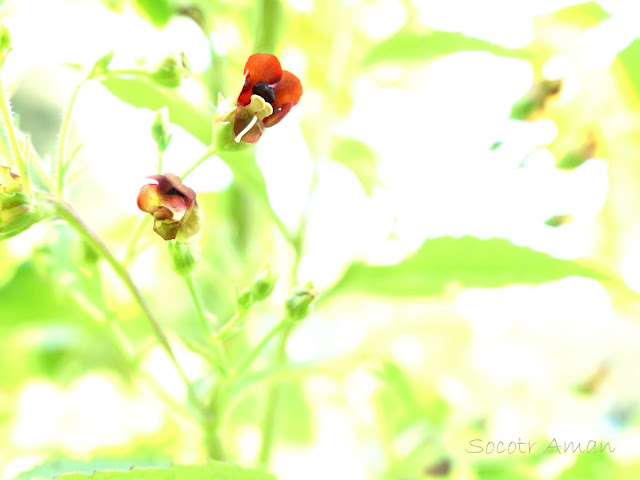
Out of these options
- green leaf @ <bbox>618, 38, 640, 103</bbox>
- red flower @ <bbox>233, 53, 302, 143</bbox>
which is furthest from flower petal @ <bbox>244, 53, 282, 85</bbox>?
green leaf @ <bbox>618, 38, 640, 103</bbox>

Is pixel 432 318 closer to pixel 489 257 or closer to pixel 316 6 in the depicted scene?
pixel 489 257

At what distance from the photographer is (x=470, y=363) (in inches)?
40.8

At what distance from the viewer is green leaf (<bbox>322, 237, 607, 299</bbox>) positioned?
714mm

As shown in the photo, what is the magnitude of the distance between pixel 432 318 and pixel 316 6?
442 millimetres

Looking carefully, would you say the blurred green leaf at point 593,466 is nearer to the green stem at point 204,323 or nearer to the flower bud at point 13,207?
the green stem at point 204,323

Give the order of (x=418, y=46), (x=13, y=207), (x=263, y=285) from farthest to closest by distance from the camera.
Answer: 1. (x=418, y=46)
2. (x=263, y=285)
3. (x=13, y=207)

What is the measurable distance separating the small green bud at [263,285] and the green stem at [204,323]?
0.04 m

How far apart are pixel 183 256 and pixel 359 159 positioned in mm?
434

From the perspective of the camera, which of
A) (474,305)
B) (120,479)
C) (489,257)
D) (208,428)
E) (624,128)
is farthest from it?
(474,305)

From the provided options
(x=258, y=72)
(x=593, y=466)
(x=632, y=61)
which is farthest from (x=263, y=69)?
(x=593, y=466)

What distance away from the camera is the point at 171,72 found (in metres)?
0.52

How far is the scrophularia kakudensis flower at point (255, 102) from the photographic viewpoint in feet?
1.58

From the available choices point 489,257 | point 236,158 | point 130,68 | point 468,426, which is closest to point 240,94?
point 130,68

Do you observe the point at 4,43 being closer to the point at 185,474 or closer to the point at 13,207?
the point at 13,207
